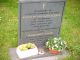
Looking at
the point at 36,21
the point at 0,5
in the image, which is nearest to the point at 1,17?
the point at 0,5

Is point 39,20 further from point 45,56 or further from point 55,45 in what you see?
point 45,56

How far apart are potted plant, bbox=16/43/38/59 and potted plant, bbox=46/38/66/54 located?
41cm

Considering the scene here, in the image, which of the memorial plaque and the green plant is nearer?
the memorial plaque

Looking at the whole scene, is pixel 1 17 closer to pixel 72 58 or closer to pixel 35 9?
pixel 35 9

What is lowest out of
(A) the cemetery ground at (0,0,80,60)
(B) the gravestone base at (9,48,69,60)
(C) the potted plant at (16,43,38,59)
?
(B) the gravestone base at (9,48,69,60)

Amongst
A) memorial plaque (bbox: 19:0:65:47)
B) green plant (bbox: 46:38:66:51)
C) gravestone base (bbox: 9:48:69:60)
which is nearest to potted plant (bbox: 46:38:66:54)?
green plant (bbox: 46:38:66:51)

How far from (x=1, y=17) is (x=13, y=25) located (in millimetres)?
727

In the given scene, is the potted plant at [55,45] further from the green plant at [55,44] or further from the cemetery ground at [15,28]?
the cemetery ground at [15,28]

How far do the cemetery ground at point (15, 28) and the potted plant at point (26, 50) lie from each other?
467 millimetres

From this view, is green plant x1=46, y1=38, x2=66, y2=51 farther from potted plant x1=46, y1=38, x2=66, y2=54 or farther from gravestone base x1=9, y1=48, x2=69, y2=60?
gravestone base x1=9, y1=48, x2=69, y2=60

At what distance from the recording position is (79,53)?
5621 mm

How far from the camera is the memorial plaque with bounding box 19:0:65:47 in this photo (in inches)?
204

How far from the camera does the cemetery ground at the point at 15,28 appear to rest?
19.3 feet

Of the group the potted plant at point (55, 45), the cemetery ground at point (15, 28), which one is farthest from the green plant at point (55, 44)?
the cemetery ground at point (15, 28)
